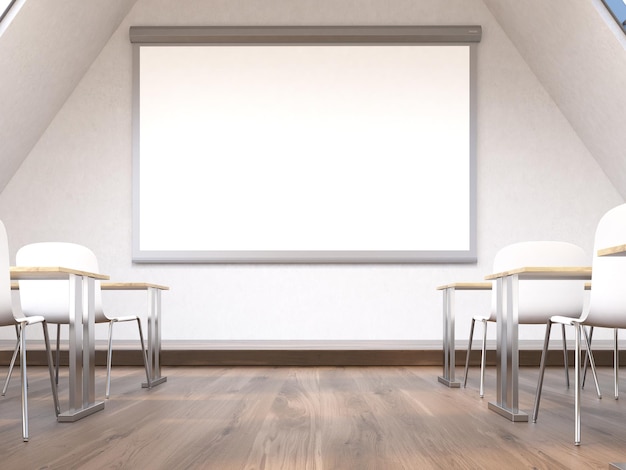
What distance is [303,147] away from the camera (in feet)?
21.0

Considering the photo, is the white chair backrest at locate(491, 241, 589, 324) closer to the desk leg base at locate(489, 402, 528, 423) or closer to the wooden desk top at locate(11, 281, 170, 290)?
the desk leg base at locate(489, 402, 528, 423)

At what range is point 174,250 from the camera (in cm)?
632

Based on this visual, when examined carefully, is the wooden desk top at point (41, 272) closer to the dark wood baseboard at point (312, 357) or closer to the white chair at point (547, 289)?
the white chair at point (547, 289)

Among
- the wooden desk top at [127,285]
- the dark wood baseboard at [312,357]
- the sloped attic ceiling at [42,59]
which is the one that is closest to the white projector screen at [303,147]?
the sloped attic ceiling at [42,59]

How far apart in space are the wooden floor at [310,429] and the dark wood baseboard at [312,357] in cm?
93

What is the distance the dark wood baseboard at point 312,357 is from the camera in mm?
5211

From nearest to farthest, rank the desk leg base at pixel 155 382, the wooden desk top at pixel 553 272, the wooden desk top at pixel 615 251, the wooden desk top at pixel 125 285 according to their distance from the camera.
A: the wooden desk top at pixel 615 251, the wooden desk top at pixel 553 272, the wooden desk top at pixel 125 285, the desk leg base at pixel 155 382

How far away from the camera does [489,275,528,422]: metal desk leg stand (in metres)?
3.00

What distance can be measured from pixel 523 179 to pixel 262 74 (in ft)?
8.53

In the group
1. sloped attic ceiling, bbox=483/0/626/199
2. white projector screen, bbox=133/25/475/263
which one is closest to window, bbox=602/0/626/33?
sloped attic ceiling, bbox=483/0/626/199

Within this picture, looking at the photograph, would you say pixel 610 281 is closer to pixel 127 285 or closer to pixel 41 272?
pixel 41 272

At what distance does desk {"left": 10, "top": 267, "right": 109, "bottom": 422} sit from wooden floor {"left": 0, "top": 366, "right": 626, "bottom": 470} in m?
0.09

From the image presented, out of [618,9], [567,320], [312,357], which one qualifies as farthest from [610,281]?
[618,9]

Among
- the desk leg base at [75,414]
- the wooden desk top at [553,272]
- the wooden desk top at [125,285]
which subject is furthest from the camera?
the wooden desk top at [125,285]
